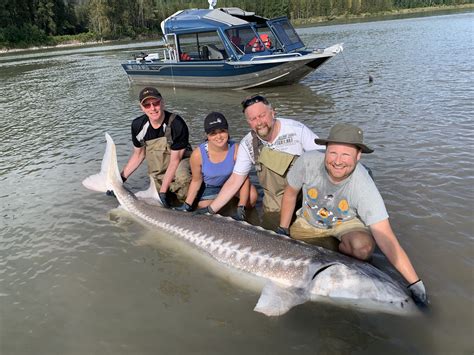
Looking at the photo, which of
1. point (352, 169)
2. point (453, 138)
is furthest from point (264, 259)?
point (453, 138)

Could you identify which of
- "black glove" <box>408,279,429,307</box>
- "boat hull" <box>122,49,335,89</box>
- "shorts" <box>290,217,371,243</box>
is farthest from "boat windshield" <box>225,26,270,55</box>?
"black glove" <box>408,279,429,307</box>

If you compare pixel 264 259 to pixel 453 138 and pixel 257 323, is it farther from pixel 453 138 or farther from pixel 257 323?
pixel 453 138

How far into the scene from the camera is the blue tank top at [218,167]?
4.44m

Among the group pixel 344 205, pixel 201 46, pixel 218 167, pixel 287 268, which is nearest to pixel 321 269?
pixel 287 268

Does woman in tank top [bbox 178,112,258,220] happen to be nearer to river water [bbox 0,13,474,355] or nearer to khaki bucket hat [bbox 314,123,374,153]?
river water [bbox 0,13,474,355]

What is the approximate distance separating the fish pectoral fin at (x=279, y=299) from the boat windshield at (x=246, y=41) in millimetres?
A: 10224

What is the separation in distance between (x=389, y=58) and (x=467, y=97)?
814cm

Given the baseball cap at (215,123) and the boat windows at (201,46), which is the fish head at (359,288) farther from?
the boat windows at (201,46)

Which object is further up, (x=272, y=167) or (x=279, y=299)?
(x=272, y=167)

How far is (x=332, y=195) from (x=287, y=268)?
2.40 ft

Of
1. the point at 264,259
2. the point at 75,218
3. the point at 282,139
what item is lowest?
the point at 75,218

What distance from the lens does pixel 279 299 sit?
9.53 ft

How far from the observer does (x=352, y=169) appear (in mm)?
2932

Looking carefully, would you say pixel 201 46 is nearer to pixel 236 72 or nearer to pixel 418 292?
pixel 236 72
